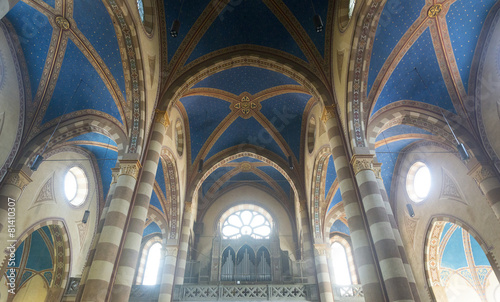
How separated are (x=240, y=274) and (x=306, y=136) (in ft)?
24.7

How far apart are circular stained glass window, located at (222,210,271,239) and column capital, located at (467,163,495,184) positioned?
11651 mm

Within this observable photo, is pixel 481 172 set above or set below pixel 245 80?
below

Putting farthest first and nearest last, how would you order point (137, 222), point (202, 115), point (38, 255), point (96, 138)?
point (202, 115) → point (38, 255) → point (96, 138) → point (137, 222)

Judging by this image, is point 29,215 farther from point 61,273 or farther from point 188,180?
point 188,180

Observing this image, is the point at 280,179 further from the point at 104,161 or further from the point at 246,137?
the point at 104,161

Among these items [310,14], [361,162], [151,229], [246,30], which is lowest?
[361,162]

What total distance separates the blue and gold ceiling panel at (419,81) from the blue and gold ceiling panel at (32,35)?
36.0 feet

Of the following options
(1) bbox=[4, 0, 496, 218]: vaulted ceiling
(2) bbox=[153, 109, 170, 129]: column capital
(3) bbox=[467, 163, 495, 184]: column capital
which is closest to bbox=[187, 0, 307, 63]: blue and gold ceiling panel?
(1) bbox=[4, 0, 496, 218]: vaulted ceiling

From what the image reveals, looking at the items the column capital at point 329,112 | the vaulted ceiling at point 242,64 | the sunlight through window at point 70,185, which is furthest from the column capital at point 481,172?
the sunlight through window at point 70,185

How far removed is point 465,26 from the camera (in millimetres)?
9344

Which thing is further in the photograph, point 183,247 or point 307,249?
point 307,249

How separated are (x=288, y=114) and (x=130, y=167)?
8.62 meters

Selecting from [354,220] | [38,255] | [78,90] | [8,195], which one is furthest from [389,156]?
[38,255]

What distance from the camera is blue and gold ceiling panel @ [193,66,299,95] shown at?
13.6 metres
